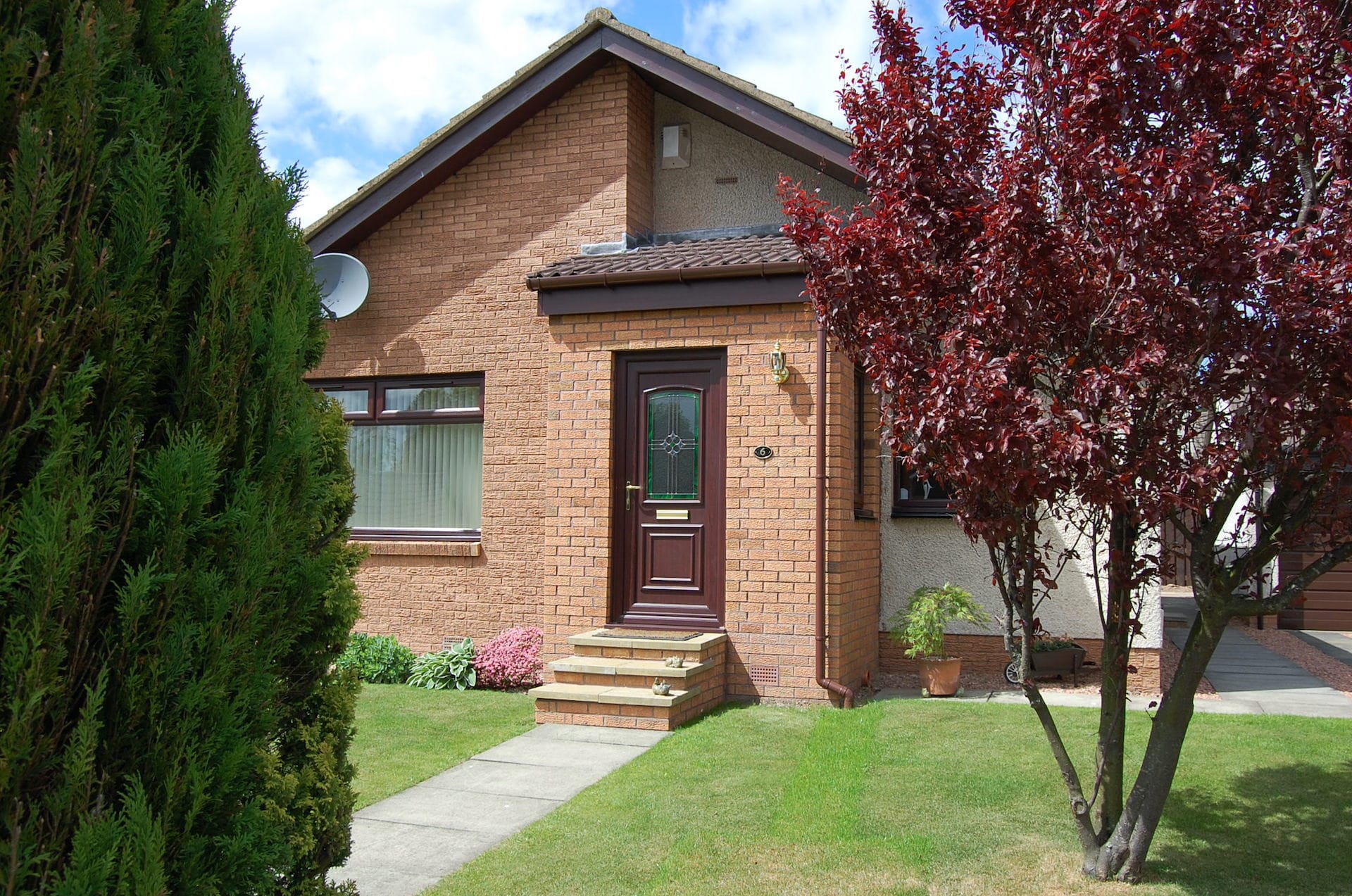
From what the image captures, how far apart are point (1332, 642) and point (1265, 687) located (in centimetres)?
577

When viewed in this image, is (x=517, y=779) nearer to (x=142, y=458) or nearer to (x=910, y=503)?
(x=142, y=458)

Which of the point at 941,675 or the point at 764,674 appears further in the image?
the point at 941,675

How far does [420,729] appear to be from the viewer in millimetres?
7840

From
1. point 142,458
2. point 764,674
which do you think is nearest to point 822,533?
point 764,674

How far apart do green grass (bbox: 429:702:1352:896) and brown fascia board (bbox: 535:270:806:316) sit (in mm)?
3574

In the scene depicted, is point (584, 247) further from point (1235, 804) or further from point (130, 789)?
point (130, 789)

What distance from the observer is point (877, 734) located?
7410 mm

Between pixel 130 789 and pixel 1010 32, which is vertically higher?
pixel 1010 32

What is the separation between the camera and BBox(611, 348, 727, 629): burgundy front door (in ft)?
29.6

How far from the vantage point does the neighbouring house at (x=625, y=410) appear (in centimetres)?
864

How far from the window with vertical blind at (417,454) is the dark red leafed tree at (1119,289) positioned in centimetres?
708

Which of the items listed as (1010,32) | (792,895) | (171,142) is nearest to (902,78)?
(1010,32)

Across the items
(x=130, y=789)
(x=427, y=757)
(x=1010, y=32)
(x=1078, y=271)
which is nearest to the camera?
(x=130, y=789)

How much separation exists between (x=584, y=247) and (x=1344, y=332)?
805 centimetres
